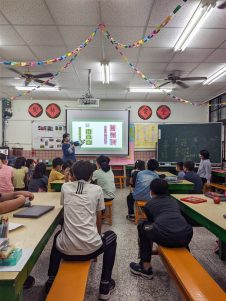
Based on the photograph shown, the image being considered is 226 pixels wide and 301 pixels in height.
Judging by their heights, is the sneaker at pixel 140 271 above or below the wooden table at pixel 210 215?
below

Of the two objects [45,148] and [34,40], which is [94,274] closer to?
[34,40]

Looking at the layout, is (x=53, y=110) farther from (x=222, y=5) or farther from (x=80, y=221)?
(x=80, y=221)

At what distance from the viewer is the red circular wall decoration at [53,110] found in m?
7.84

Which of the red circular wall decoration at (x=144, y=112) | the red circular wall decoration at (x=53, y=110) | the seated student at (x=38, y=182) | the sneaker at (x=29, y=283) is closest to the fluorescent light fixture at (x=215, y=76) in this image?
the red circular wall decoration at (x=144, y=112)

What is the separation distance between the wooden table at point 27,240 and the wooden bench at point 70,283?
0.90ft

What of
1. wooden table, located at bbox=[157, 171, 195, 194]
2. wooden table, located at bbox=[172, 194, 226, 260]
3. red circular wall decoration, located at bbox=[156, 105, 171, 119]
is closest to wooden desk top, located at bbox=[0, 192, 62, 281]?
wooden table, located at bbox=[172, 194, 226, 260]

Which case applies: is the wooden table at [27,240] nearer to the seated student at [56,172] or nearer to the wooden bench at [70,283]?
the wooden bench at [70,283]

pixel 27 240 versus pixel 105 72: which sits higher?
pixel 105 72

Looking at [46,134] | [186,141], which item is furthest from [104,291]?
[46,134]

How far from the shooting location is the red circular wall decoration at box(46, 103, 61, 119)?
25.7 ft

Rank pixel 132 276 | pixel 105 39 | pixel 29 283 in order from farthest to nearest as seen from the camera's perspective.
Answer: pixel 105 39 → pixel 132 276 → pixel 29 283

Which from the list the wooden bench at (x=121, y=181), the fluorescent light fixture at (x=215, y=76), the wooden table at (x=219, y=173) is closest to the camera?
the fluorescent light fixture at (x=215, y=76)

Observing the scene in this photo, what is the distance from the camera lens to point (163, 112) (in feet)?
26.3

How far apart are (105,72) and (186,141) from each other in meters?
3.71
